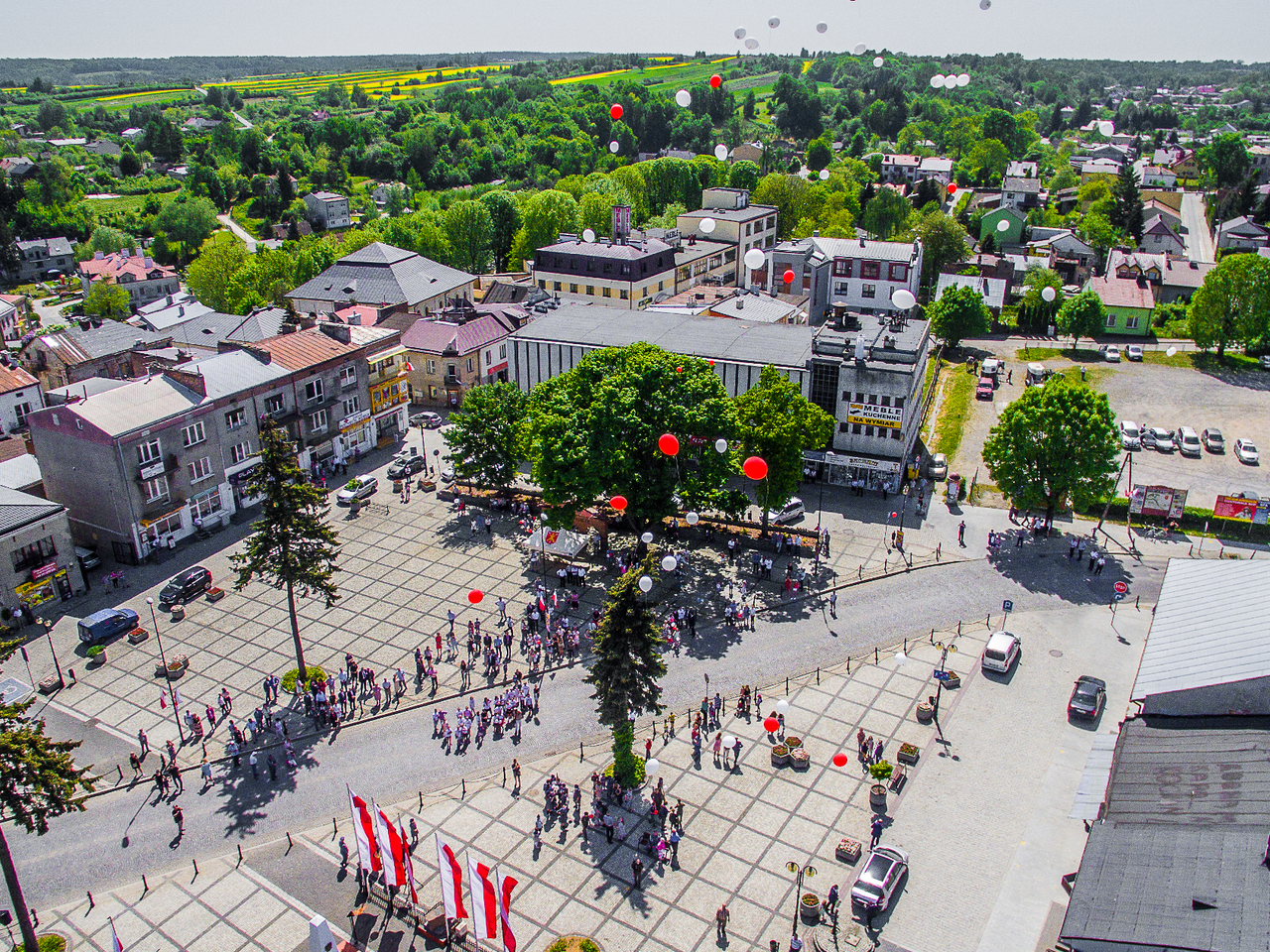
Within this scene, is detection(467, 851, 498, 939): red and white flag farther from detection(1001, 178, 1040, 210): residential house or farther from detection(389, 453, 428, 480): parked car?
detection(1001, 178, 1040, 210): residential house

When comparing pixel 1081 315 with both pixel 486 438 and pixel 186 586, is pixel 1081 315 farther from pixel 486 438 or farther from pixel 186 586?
pixel 186 586

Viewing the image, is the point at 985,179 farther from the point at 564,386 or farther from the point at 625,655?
the point at 625,655

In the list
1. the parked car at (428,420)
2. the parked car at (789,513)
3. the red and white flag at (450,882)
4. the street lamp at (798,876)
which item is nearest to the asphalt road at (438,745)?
the red and white flag at (450,882)

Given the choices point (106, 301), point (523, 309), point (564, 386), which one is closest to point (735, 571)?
point (564, 386)

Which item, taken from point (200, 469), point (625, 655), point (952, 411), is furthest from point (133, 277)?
point (625, 655)

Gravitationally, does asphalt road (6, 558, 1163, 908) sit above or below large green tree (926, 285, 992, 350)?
below

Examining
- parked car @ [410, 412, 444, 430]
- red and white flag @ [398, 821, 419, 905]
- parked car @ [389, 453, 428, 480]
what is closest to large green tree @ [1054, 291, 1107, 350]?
parked car @ [410, 412, 444, 430]
